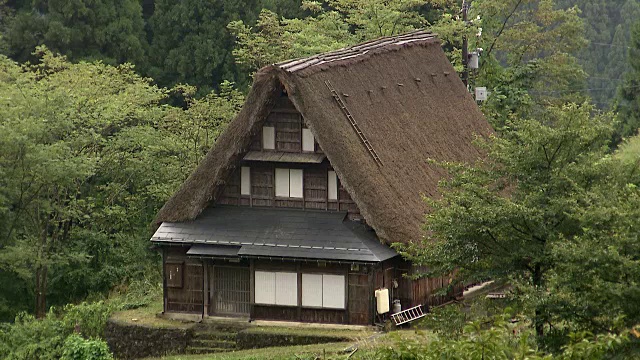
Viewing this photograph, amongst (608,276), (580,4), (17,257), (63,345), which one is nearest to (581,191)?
(608,276)

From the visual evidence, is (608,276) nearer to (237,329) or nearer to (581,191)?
(581,191)

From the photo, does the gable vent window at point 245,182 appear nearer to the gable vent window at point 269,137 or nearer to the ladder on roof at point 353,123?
the gable vent window at point 269,137

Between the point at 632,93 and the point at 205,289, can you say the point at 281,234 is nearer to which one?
the point at 205,289

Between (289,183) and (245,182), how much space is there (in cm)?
118

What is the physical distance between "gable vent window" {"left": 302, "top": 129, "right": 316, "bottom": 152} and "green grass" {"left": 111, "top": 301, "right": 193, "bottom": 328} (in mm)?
5169

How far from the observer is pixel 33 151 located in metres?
38.4

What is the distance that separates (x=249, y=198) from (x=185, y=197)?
1.60 m

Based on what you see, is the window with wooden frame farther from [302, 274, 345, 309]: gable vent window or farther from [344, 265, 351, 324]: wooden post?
[344, 265, 351, 324]: wooden post

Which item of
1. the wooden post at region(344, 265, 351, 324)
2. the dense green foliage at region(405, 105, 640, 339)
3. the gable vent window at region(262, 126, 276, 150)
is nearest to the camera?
the dense green foliage at region(405, 105, 640, 339)

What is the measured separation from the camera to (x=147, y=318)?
33719 mm

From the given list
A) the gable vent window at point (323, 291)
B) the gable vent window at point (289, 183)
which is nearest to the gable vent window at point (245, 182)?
the gable vent window at point (289, 183)

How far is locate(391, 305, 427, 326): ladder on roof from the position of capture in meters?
31.9

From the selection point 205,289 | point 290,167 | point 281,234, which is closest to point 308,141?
point 290,167

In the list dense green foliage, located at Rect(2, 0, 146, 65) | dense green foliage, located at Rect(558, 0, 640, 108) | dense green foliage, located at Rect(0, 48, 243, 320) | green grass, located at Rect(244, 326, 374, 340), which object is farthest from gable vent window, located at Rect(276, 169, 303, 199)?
dense green foliage, located at Rect(558, 0, 640, 108)
